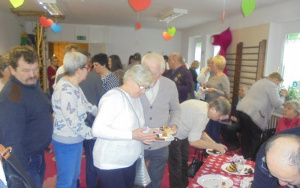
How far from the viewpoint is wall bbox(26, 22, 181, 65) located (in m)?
8.81

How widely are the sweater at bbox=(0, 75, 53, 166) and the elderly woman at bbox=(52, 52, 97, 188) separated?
0.48 feet

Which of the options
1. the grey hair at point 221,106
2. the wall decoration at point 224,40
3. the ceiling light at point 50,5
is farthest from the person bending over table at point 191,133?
the wall decoration at point 224,40

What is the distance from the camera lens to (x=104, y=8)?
5523 millimetres

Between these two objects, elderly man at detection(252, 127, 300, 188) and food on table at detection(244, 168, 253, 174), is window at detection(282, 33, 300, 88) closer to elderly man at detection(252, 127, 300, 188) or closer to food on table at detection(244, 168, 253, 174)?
food on table at detection(244, 168, 253, 174)

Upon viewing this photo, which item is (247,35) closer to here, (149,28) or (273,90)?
(273,90)

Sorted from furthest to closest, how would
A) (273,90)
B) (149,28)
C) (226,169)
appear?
(149,28)
(273,90)
(226,169)

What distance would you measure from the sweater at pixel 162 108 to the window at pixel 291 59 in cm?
314

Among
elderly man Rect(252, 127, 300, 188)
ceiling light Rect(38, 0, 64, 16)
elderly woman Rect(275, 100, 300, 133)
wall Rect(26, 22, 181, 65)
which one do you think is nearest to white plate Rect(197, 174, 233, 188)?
elderly man Rect(252, 127, 300, 188)

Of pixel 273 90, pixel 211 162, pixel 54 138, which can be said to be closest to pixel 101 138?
pixel 54 138

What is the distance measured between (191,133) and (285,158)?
1284mm

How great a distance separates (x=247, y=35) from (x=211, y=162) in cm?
416

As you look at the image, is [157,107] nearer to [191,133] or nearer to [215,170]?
[191,133]

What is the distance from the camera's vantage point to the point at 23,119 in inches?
59.9

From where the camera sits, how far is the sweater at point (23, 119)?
144 cm
